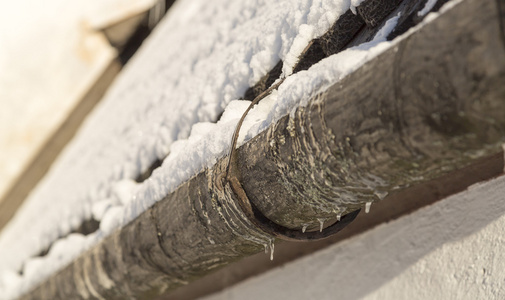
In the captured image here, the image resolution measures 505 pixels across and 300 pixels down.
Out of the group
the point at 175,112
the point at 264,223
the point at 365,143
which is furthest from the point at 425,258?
the point at 175,112

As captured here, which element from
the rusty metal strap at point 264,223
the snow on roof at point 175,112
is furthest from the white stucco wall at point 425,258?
the snow on roof at point 175,112

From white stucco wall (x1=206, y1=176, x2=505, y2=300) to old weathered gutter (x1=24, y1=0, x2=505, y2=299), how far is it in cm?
47

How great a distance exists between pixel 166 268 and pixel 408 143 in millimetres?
1065

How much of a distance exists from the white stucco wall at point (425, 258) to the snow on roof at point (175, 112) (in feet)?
1.99

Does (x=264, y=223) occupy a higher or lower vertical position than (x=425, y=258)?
higher

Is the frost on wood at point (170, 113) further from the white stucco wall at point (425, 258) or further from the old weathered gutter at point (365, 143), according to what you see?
the white stucco wall at point (425, 258)

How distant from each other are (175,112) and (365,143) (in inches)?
54.3

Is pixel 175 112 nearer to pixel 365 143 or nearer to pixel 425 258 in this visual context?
pixel 425 258

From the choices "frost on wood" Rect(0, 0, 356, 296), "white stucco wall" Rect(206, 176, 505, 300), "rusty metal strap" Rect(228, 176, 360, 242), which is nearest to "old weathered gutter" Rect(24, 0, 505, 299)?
"rusty metal strap" Rect(228, 176, 360, 242)

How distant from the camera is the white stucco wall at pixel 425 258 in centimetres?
128

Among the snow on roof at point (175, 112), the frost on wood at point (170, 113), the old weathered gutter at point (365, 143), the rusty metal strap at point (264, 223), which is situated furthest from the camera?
the frost on wood at point (170, 113)

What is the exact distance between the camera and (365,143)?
31.6 inches

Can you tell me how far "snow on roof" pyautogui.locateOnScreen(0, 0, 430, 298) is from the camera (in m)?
1.27

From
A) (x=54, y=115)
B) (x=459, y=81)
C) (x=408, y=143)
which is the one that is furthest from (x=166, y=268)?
(x=54, y=115)
